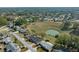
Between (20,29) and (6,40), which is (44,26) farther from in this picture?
(6,40)

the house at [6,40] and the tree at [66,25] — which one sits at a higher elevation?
the tree at [66,25]

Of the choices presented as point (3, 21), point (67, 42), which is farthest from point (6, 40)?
point (67, 42)

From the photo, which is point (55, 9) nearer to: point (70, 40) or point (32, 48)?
point (70, 40)

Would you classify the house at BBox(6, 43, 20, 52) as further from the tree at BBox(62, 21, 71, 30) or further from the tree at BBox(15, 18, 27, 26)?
the tree at BBox(62, 21, 71, 30)

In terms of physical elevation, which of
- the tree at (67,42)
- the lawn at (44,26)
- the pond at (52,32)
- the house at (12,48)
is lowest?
the house at (12,48)

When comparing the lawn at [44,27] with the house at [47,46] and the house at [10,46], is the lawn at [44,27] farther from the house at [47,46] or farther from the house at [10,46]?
the house at [10,46]

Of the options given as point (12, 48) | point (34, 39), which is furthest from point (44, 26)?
point (12, 48)

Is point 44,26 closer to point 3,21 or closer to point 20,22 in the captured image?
point 20,22

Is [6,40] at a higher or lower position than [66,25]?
lower

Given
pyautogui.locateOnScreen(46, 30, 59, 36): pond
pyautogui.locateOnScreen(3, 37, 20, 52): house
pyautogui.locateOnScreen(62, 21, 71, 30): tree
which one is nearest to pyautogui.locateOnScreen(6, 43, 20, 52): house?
pyautogui.locateOnScreen(3, 37, 20, 52): house

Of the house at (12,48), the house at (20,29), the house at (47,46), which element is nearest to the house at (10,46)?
the house at (12,48)
